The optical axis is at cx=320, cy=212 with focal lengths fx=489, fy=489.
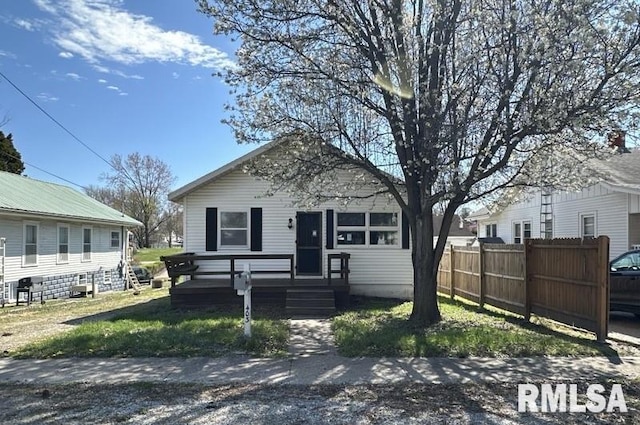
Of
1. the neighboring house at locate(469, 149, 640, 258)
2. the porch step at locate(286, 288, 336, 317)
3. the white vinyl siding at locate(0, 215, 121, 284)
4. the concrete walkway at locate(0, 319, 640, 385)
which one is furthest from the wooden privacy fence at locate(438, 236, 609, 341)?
the white vinyl siding at locate(0, 215, 121, 284)

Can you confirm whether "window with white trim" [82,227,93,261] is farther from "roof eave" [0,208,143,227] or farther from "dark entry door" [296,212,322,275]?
"dark entry door" [296,212,322,275]

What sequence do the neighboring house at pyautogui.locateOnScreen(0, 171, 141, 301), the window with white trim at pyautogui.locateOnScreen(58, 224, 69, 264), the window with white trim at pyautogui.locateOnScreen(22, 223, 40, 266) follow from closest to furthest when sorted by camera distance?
the neighboring house at pyautogui.locateOnScreen(0, 171, 141, 301)
the window with white trim at pyautogui.locateOnScreen(22, 223, 40, 266)
the window with white trim at pyautogui.locateOnScreen(58, 224, 69, 264)

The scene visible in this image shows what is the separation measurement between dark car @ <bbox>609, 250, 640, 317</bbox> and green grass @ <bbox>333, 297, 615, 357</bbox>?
231 centimetres

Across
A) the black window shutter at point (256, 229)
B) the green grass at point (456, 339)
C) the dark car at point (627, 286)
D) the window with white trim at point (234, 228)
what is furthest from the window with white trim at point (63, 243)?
the dark car at point (627, 286)

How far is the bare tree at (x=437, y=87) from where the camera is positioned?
Result: 805cm

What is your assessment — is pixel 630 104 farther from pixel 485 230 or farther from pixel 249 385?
pixel 485 230

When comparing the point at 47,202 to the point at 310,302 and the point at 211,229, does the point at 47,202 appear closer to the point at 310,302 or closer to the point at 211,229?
the point at 211,229

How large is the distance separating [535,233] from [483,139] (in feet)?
42.5

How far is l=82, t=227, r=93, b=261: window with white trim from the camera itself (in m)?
22.7

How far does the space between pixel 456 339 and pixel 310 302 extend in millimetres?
4619

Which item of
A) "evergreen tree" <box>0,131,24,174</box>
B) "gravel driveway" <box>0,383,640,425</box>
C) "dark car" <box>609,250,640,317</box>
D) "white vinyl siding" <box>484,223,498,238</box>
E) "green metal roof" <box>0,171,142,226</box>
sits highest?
"evergreen tree" <box>0,131,24,174</box>

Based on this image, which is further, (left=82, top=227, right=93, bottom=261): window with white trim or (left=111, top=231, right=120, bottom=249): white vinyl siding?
(left=111, top=231, right=120, bottom=249): white vinyl siding

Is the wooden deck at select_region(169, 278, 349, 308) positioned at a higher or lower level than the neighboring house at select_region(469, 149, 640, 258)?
lower

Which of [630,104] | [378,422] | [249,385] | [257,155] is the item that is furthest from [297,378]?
[257,155]
